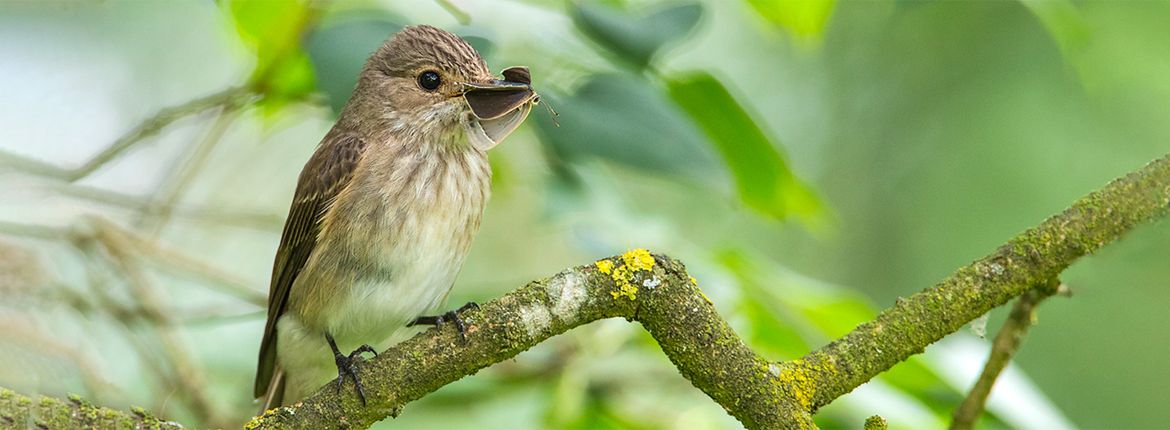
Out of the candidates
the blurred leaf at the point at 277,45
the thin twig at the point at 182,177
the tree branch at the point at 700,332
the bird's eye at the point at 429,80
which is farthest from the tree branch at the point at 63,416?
the bird's eye at the point at 429,80

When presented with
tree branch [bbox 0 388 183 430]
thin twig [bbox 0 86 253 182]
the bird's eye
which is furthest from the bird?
tree branch [bbox 0 388 183 430]

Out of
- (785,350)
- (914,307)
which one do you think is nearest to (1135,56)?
(785,350)

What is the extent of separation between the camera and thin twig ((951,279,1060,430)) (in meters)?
2.94

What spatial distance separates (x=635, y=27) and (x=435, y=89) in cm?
78

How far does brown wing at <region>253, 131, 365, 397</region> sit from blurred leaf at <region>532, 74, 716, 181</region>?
2.59 ft

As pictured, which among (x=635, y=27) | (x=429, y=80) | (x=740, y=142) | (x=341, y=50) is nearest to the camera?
(x=341, y=50)

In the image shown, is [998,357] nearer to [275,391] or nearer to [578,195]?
[578,195]

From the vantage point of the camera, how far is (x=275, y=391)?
4.18m

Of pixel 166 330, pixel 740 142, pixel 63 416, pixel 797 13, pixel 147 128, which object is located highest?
pixel 797 13

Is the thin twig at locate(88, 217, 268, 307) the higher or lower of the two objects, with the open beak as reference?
lower

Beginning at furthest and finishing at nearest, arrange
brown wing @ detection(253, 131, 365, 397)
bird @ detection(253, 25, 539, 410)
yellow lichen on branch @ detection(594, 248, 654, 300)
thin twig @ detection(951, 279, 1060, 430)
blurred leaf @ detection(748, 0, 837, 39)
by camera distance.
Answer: brown wing @ detection(253, 131, 365, 397), bird @ detection(253, 25, 539, 410), blurred leaf @ detection(748, 0, 837, 39), thin twig @ detection(951, 279, 1060, 430), yellow lichen on branch @ detection(594, 248, 654, 300)

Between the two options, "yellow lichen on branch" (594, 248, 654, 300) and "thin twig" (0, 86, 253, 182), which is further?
"thin twig" (0, 86, 253, 182)

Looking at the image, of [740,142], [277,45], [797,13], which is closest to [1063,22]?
[797,13]

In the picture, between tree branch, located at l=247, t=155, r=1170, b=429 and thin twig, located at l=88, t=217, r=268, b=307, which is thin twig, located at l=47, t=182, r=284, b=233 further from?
tree branch, located at l=247, t=155, r=1170, b=429
